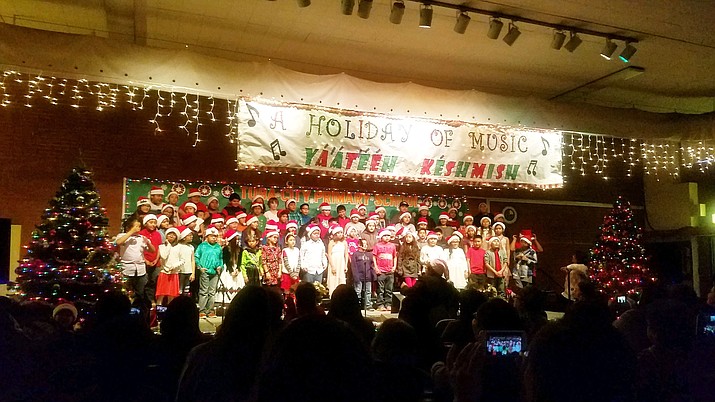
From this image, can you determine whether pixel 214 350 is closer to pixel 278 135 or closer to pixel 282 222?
pixel 278 135

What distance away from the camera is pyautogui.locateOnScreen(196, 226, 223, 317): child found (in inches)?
417

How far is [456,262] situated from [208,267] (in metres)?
5.52

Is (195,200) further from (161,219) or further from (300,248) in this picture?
(300,248)

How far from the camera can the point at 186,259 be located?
10.3 metres

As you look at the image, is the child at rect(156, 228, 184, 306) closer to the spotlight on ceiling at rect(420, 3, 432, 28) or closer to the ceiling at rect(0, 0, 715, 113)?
the ceiling at rect(0, 0, 715, 113)

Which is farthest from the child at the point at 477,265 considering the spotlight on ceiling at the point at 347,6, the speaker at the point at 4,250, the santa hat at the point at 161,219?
the speaker at the point at 4,250

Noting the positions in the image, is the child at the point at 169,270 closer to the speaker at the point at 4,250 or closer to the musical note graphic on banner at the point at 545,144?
the speaker at the point at 4,250

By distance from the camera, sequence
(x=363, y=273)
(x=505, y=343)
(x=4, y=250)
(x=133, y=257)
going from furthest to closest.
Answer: (x=363, y=273) < (x=4, y=250) < (x=133, y=257) < (x=505, y=343)

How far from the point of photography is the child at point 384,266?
1202 centimetres

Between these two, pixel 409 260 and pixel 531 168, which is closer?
pixel 531 168

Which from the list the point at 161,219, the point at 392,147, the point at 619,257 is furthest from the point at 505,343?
the point at 619,257

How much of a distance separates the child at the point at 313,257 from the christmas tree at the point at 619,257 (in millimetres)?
6638

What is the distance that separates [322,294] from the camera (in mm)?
10781

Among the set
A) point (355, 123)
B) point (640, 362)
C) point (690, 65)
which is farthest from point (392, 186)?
point (640, 362)
